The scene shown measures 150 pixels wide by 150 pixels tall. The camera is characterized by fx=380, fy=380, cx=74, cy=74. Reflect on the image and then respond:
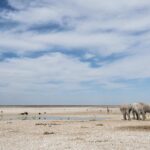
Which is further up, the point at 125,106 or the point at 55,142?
the point at 125,106

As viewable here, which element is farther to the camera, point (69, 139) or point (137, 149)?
point (69, 139)

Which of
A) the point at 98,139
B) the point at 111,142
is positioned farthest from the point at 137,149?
the point at 98,139

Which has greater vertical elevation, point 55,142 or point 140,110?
point 140,110

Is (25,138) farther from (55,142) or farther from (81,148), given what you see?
(81,148)

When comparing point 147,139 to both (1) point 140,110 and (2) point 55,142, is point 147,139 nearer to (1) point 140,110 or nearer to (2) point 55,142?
(2) point 55,142

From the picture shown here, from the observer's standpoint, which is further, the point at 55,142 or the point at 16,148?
the point at 55,142

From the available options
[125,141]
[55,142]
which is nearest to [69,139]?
[55,142]

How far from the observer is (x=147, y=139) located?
75.3ft

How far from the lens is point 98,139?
23.1 metres

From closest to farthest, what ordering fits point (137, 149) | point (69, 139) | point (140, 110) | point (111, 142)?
point (137, 149) → point (111, 142) → point (69, 139) → point (140, 110)

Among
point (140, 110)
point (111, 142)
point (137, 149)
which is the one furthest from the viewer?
point (140, 110)

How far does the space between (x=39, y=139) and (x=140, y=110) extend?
81.3 ft

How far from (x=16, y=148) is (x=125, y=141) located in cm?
637

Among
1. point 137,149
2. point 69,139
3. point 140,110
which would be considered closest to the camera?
point 137,149
